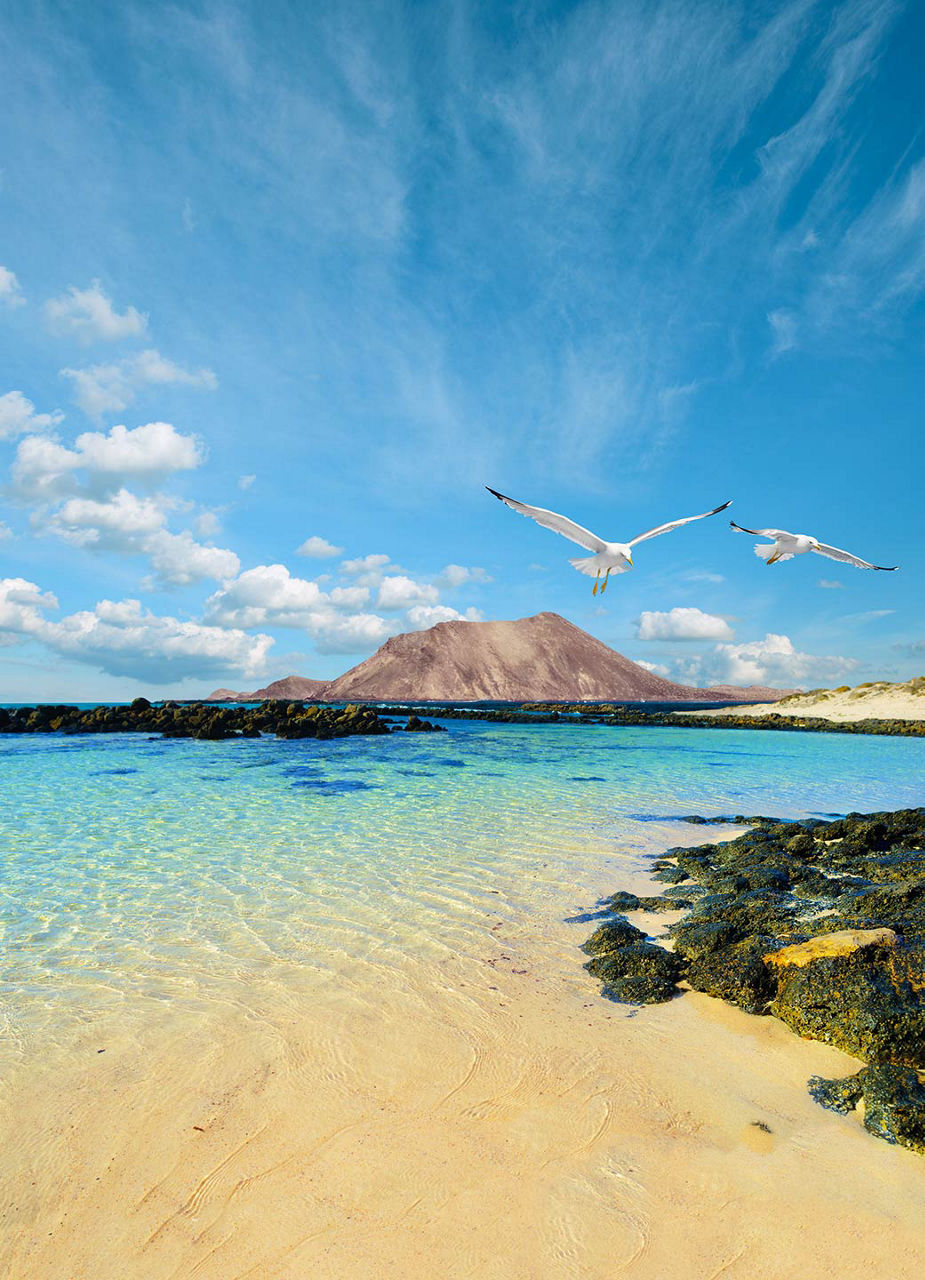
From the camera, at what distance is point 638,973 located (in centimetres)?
722

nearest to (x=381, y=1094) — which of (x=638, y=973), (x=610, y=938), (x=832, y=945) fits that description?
(x=638, y=973)

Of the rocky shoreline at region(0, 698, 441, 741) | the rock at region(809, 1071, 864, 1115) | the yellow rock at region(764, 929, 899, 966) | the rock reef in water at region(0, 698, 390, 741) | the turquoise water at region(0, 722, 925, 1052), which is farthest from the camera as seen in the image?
the rock reef in water at region(0, 698, 390, 741)

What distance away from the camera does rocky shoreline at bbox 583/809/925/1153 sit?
205 inches

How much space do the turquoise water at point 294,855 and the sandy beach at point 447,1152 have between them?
1.40 meters

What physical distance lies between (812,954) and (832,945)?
217 mm

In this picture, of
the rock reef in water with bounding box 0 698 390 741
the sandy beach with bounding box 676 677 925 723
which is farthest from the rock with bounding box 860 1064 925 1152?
the sandy beach with bounding box 676 677 925 723

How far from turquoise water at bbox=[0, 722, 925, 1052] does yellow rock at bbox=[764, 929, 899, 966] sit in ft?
11.0

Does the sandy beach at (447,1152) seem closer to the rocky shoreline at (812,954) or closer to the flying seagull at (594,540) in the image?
the rocky shoreline at (812,954)

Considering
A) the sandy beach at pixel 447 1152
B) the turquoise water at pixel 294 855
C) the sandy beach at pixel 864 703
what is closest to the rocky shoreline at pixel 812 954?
the sandy beach at pixel 447 1152

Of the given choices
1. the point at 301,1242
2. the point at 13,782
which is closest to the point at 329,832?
the point at 301,1242

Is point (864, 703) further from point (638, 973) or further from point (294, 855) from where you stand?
point (638, 973)

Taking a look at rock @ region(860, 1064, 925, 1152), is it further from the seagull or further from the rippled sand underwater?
the seagull

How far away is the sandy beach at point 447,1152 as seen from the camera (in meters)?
3.63

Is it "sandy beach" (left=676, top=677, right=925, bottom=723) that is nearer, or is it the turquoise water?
the turquoise water
